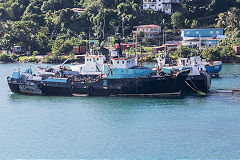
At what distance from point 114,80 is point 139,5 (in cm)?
5385

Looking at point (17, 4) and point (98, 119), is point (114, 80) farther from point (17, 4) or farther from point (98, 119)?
point (17, 4)

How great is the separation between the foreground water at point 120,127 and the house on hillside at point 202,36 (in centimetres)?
3956

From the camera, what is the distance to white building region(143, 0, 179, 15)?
9956cm

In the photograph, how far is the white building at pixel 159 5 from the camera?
99562 mm

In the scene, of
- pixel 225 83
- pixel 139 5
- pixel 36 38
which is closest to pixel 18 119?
pixel 225 83

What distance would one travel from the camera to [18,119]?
4331 centimetres

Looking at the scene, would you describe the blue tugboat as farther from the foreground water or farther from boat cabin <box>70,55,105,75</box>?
the foreground water

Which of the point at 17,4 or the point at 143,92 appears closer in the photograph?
the point at 143,92

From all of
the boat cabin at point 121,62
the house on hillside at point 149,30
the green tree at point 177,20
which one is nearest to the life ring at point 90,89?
the boat cabin at point 121,62

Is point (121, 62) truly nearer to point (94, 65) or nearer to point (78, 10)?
point (94, 65)

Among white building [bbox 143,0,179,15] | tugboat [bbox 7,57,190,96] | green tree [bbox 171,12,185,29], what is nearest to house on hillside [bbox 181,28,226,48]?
green tree [bbox 171,12,185,29]

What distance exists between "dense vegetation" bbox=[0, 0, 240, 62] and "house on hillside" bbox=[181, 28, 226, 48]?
2.48 m

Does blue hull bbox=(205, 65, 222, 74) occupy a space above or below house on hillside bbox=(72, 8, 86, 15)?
below

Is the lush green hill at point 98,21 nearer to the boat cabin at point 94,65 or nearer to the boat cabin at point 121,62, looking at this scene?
the boat cabin at point 94,65
